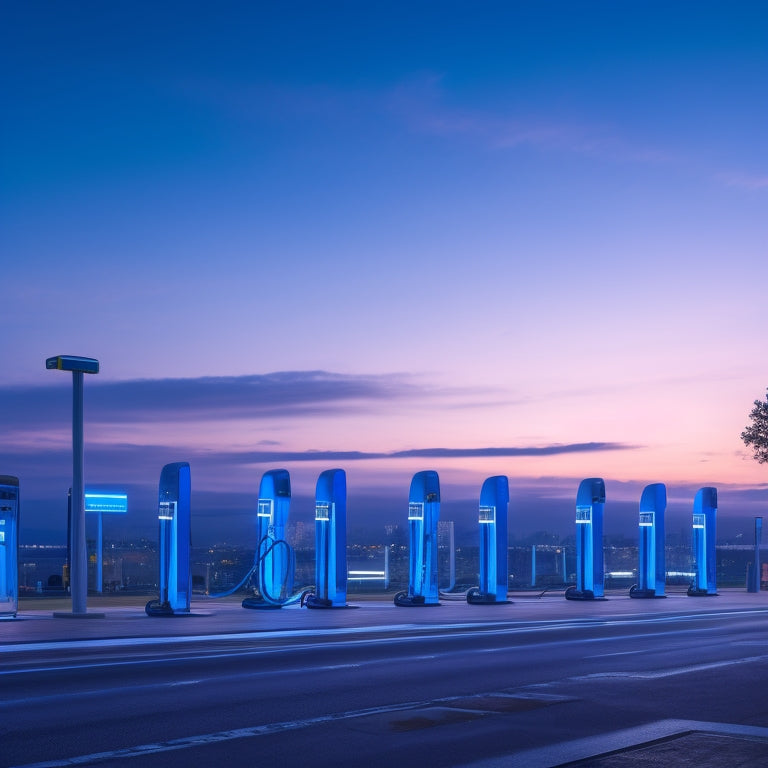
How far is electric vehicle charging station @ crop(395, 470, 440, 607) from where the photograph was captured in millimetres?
32344

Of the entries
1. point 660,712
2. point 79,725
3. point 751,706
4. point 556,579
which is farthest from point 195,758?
point 556,579

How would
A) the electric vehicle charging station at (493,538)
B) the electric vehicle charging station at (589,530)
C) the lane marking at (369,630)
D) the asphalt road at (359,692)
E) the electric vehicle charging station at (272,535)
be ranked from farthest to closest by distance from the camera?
the electric vehicle charging station at (589,530), the electric vehicle charging station at (493,538), the electric vehicle charging station at (272,535), the lane marking at (369,630), the asphalt road at (359,692)

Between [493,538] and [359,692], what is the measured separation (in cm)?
2251

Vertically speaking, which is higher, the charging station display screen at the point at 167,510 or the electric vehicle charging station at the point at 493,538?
the charging station display screen at the point at 167,510

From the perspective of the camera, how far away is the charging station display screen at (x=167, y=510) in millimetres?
26344

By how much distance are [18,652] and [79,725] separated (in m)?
7.85

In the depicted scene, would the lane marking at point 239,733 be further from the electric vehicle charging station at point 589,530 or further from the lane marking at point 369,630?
the electric vehicle charging station at point 589,530

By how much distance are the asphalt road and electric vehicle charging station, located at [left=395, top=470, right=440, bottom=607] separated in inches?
370

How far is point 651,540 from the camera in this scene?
129 feet

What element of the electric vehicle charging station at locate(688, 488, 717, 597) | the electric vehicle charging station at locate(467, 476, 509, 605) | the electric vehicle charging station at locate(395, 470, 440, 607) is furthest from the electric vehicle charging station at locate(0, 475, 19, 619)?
the electric vehicle charging station at locate(688, 488, 717, 597)

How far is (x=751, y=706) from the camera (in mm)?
11125

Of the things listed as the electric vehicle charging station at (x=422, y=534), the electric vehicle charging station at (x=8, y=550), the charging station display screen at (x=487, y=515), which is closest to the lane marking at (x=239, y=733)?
the electric vehicle charging station at (x=8, y=550)

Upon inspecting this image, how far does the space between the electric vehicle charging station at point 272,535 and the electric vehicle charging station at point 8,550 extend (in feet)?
23.6

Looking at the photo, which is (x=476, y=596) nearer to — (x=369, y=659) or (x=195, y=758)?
(x=369, y=659)
